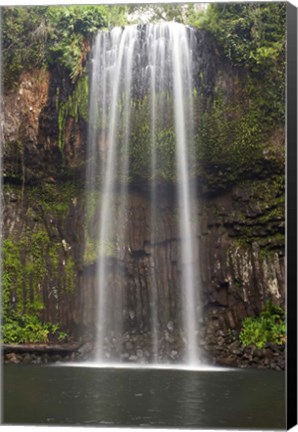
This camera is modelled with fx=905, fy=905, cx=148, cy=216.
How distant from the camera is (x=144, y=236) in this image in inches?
496

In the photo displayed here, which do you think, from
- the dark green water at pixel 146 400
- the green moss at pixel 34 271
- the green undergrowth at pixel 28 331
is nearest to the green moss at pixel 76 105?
the green moss at pixel 34 271

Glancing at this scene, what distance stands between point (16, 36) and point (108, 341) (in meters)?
4.03

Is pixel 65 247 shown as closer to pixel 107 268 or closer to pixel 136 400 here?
pixel 107 268

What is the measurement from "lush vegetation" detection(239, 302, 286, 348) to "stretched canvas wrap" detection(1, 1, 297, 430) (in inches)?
1.0

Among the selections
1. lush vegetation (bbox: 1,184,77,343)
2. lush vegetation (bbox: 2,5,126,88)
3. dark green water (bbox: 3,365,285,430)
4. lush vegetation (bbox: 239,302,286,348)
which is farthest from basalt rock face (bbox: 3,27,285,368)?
dark green water (bbox: 3,365,285,430)

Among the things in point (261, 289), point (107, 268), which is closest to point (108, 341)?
point (107, 268)

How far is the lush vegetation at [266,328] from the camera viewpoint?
11234 mm

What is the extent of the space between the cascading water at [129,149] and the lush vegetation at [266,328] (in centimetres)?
68

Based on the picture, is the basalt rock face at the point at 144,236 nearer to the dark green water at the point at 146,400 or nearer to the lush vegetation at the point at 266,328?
the lush vegetation at the point at 266,328

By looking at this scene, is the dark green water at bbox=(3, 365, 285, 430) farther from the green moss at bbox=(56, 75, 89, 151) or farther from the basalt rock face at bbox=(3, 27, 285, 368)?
the green moss at bbox=(56, 75, 89, 151)

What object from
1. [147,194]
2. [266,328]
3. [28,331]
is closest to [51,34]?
[147,194]

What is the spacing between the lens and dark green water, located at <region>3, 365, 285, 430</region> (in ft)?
26.3

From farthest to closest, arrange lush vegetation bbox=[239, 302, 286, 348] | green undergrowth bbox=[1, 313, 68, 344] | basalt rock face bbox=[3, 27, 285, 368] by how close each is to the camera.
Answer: basalt rock face bbox=[3, 27, 285, 368] → green undergrowth bbox=[1, 313, 68, 344] → lush vegetation bbox=[239, 302, 286, 348]

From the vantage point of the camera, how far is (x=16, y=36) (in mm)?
10625
